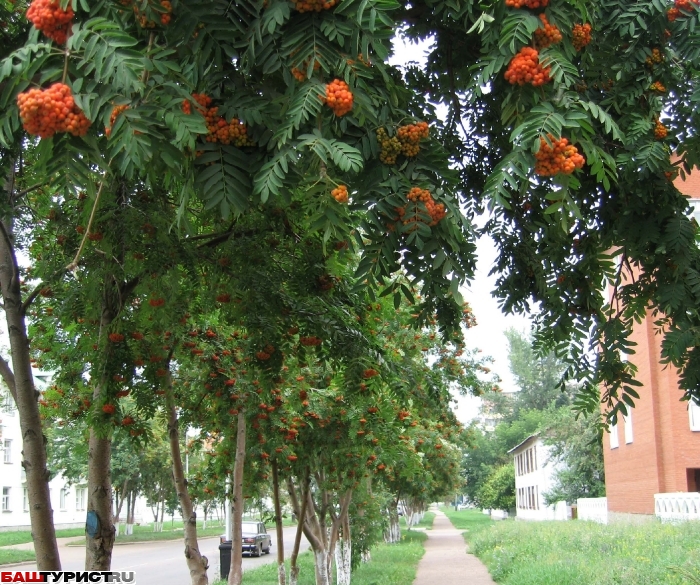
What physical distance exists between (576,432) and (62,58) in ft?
111

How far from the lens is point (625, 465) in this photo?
24.5 meters

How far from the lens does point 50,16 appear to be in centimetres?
283

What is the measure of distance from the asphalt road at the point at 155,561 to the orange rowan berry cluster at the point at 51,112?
17480 mm

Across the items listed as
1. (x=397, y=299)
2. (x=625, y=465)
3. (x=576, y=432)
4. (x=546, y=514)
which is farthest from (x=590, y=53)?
(x=546, y=514)

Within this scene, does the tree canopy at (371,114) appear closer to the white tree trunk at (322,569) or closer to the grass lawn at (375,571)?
the white tree trunk at (322,569)

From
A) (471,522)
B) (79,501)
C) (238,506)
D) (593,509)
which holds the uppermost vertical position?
(238,506)

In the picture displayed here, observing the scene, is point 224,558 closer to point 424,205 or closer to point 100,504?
point 100,504

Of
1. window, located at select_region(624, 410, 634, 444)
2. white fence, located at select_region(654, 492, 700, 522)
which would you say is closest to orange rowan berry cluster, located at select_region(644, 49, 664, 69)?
white fence, located at select_region(654, 492, 700, 522)

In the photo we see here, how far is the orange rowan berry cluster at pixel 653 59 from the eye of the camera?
429cm

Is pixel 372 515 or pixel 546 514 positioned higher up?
pixel 372 515

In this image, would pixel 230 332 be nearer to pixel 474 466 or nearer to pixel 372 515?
pixel 372 515

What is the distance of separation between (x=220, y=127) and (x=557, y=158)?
1.40 m

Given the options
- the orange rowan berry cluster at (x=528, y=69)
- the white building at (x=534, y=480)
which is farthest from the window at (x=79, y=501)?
the orange rowan berry cluster at (x=528, y=69)

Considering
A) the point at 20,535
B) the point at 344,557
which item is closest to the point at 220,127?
the point at 344,557
